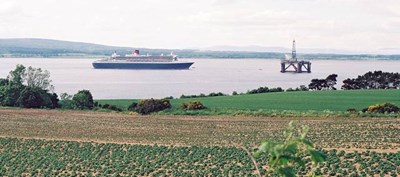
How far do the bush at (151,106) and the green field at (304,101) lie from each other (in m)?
1.25

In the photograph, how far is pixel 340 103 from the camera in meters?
55.8

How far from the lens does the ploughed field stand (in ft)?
75.5

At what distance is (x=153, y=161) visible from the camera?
2489cm

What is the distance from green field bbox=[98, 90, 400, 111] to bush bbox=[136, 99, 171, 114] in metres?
1.25

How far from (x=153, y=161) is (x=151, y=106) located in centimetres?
2433

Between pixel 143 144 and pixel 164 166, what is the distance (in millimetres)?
7067

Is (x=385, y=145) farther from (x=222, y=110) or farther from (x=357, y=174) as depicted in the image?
(x=222, y=110)

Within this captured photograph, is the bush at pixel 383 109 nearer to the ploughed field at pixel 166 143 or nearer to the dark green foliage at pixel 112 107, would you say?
the ploughed field at pixel 166 143

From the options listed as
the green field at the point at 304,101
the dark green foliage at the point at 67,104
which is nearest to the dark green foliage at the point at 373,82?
→ the green field at the point at 304,101

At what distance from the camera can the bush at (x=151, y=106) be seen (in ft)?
160

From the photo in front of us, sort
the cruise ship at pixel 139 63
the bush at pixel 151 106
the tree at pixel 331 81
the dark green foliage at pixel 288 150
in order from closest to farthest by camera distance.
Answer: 1. the dark green foliage at pixel 288 150
2. the bush at pixel 151 106
3. the tree at pixel 331 81
4. the cruise ship at pixel 139 63

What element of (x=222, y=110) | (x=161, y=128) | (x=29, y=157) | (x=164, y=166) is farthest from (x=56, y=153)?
(x=222, y=110)

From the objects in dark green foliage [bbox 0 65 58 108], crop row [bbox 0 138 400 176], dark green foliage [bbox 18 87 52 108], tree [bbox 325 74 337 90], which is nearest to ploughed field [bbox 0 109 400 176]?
crop row [bbox 0 138 400 176]

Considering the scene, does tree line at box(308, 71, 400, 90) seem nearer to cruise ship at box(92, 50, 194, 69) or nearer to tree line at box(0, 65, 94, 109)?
tree line at box(0, 65, 94, 109)
